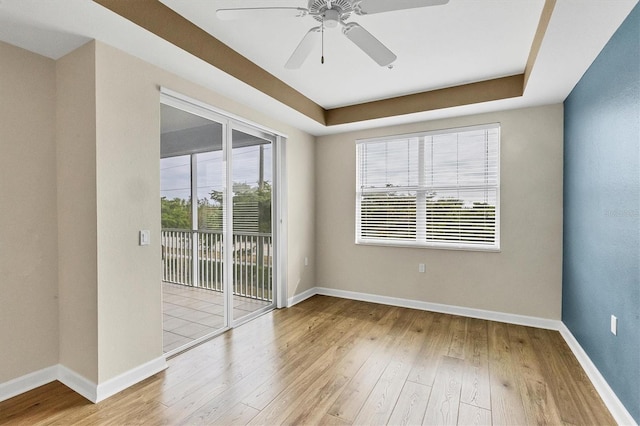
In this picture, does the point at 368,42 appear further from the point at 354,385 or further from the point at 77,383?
the point at 77,383

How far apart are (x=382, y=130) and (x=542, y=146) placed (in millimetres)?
1844

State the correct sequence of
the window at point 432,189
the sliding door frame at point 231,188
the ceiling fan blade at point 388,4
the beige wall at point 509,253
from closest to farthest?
the ceiling fan blade at point 388,4 < the sliding door frame at point 231,188 < the beige wall at point 509,253 < the window at point 432,189

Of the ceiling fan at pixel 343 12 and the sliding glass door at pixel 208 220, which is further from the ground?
the ceiling fan at pixel 343 12

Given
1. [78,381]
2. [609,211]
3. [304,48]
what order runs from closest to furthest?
[304,48]
[609,211]
[78,381]

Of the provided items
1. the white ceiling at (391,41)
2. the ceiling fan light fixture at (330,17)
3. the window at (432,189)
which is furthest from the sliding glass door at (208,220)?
the ceiling fan light fixture at (330,17)

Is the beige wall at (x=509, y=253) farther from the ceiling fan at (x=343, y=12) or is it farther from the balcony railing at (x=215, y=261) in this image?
the ceiling fan at (x=343, y=12)

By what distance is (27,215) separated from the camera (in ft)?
7.33

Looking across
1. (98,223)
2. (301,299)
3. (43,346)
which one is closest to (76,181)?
(98,223)

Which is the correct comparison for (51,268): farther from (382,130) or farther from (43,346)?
(382,130)

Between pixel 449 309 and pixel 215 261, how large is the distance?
2.85 m

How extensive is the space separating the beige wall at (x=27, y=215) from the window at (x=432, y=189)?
11.1 feet

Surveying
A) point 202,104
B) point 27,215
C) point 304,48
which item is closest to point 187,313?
point 27,215

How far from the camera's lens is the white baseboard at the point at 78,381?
212cm

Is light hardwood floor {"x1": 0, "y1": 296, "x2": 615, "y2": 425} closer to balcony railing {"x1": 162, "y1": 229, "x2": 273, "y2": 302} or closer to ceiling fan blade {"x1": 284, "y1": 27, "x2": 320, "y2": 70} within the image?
balcony railing {"x1": 162, "y1": 229, "x2": 273, "y2": 302}
